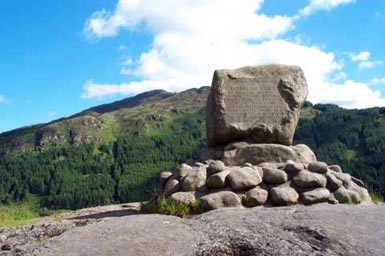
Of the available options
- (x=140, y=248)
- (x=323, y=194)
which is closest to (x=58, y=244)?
(x=140, y=248)

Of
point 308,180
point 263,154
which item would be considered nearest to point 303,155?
point 263,154

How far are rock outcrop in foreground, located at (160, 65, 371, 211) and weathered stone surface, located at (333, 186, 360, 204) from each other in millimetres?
29

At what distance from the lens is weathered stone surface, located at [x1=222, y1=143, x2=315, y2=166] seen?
57.7ft

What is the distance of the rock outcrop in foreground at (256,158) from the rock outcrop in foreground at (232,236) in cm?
508

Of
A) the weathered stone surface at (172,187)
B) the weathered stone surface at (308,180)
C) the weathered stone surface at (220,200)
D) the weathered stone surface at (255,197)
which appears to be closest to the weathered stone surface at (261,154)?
the weathered stone surface at (172,187)

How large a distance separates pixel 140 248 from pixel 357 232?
366 centimetres

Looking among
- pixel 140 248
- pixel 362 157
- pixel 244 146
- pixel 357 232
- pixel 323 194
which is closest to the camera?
pixel 140 248

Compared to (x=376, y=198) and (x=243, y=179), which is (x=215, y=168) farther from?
(x=376, y=198)

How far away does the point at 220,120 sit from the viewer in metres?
Result: 19.0

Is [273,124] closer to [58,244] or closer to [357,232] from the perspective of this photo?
[357,232]

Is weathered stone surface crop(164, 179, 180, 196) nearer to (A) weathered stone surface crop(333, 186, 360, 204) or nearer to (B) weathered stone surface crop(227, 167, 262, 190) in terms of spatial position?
(B) weathered stone surface crop(227, 167, 262, 190)

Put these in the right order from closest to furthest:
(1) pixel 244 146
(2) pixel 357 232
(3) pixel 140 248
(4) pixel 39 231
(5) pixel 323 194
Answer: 1. (3) pixel 140 248
2. (2) pixel 357 232
3. (4) pixel 39 231
4. (5) pixel 323 194
5. (1) pixel 244 146

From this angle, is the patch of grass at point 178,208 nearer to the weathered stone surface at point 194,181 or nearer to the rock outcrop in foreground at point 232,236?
the weathered stone surface at point 194,181

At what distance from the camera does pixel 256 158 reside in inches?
700
